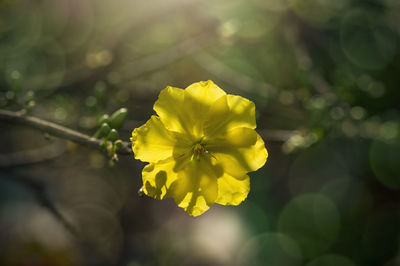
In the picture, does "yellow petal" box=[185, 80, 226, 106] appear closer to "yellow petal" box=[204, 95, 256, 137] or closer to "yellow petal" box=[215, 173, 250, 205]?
"yellow petal" box=[204, 95, 256, 137]

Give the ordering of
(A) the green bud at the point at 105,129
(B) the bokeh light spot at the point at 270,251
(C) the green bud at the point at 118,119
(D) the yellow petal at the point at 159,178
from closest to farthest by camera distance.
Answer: (D) the yellow petal at the point at 159,178
(A) the green bud at the point at 105,129
(C) the green bud at the point at 118,119
(B) the bokeh light spot at the point at 270,251

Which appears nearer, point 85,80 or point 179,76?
point 85,80

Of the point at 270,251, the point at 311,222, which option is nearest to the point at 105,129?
the point at 270,251

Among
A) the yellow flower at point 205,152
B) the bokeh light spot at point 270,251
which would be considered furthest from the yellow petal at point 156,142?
the bokeh light spot at point 270,251

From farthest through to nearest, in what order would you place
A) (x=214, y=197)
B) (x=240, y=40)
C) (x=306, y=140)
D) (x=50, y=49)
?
(x=50, y=49) → (x=240, y=40) → (x=306, y=140) → (x=214, y=197)

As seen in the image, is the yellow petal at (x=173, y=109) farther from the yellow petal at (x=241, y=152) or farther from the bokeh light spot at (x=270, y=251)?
the bokeh light spot at (x=270, y=251)

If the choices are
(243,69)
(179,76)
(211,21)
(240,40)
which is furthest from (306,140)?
(243,69)

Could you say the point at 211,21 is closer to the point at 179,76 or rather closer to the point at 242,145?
the point at 179,76
